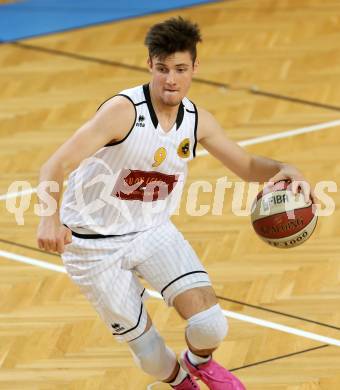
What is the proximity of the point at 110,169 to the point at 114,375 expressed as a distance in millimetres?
1295

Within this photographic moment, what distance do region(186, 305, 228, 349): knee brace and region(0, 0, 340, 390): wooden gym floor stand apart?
2.08 ft

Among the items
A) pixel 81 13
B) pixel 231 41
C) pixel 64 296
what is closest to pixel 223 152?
pixel 64 296

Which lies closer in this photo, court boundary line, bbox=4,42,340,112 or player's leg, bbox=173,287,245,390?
player's leg, bbox=173,287,245,390

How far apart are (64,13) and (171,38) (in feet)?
26.5

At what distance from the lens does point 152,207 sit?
5484 mm

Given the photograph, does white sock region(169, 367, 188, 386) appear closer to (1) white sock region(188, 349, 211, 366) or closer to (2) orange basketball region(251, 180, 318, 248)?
(1) white sock region(188, 349, 211, 366)

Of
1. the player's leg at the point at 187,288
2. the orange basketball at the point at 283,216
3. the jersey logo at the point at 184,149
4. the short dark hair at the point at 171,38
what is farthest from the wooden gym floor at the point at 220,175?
the short dark hair at the point at 171,38

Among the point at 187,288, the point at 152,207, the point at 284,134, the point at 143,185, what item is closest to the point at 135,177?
the point at 143,185

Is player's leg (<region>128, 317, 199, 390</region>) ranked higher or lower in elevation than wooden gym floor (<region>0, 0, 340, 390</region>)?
higher

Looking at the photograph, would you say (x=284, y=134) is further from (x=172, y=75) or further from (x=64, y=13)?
(x=64, y=13)

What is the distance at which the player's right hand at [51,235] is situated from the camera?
4.80 meters

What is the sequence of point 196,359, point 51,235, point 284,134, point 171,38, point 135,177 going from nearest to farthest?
1. point 51,235
2. point 171,38
3. point 135,177
4. point 196,359
5. point 284,134

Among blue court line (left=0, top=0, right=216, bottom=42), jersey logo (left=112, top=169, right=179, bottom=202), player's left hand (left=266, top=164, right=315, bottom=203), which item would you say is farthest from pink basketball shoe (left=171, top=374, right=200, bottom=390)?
blue court line (left=0, top=0, right=216, bottom=42)

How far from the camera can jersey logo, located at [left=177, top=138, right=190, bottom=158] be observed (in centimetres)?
543
